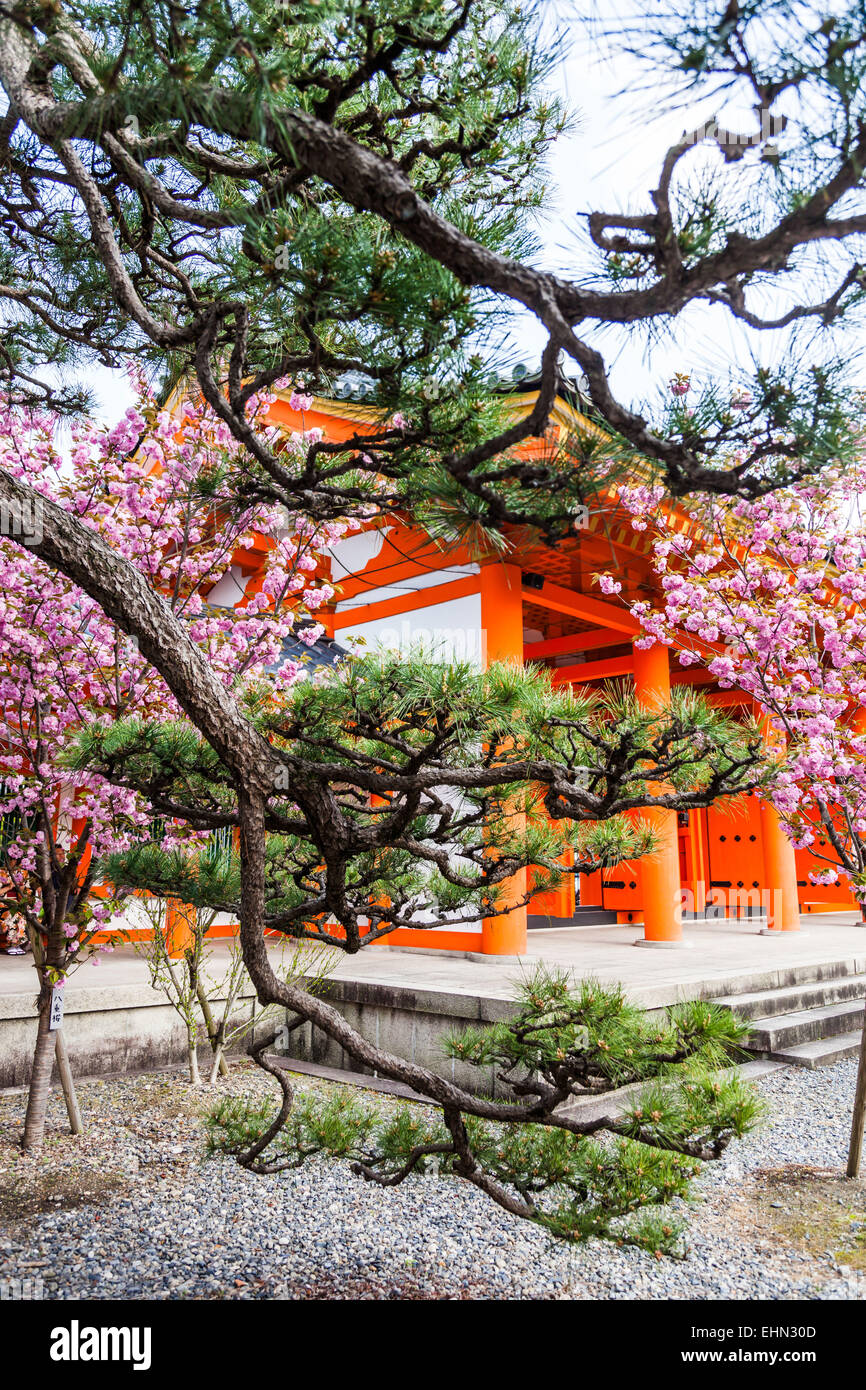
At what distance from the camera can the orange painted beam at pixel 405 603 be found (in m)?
6.30

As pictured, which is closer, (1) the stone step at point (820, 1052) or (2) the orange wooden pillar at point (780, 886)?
(1) the stone step at point (820, 1052)

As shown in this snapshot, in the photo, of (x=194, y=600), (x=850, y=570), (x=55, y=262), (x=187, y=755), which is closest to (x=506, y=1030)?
(x=187, y=755)

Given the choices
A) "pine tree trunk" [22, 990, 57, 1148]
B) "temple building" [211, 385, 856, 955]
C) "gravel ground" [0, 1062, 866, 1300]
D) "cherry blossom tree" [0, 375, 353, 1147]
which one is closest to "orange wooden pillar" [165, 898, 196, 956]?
"cherry blossom tree" [0, 375, 353, 1147]

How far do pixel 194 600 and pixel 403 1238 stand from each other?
3000 millimetres

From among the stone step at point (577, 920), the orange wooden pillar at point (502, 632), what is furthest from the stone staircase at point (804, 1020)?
the stone step at point (577, 920)

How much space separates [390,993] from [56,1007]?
1679 millimetres

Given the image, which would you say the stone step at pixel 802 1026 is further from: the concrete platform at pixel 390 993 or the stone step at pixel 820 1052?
the concrete platform at pixel 390 993

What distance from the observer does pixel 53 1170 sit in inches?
133

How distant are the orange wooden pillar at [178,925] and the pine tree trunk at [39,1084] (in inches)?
26.2

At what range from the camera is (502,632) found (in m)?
6.06

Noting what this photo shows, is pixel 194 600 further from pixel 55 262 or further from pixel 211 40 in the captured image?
pixel 211 40

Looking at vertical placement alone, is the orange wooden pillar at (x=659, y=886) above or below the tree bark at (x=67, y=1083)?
above

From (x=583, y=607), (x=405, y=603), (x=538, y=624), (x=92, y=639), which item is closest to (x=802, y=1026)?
(x=583, y=607)

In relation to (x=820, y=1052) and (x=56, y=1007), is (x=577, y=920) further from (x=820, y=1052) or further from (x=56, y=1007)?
(x=56, y=1007)
